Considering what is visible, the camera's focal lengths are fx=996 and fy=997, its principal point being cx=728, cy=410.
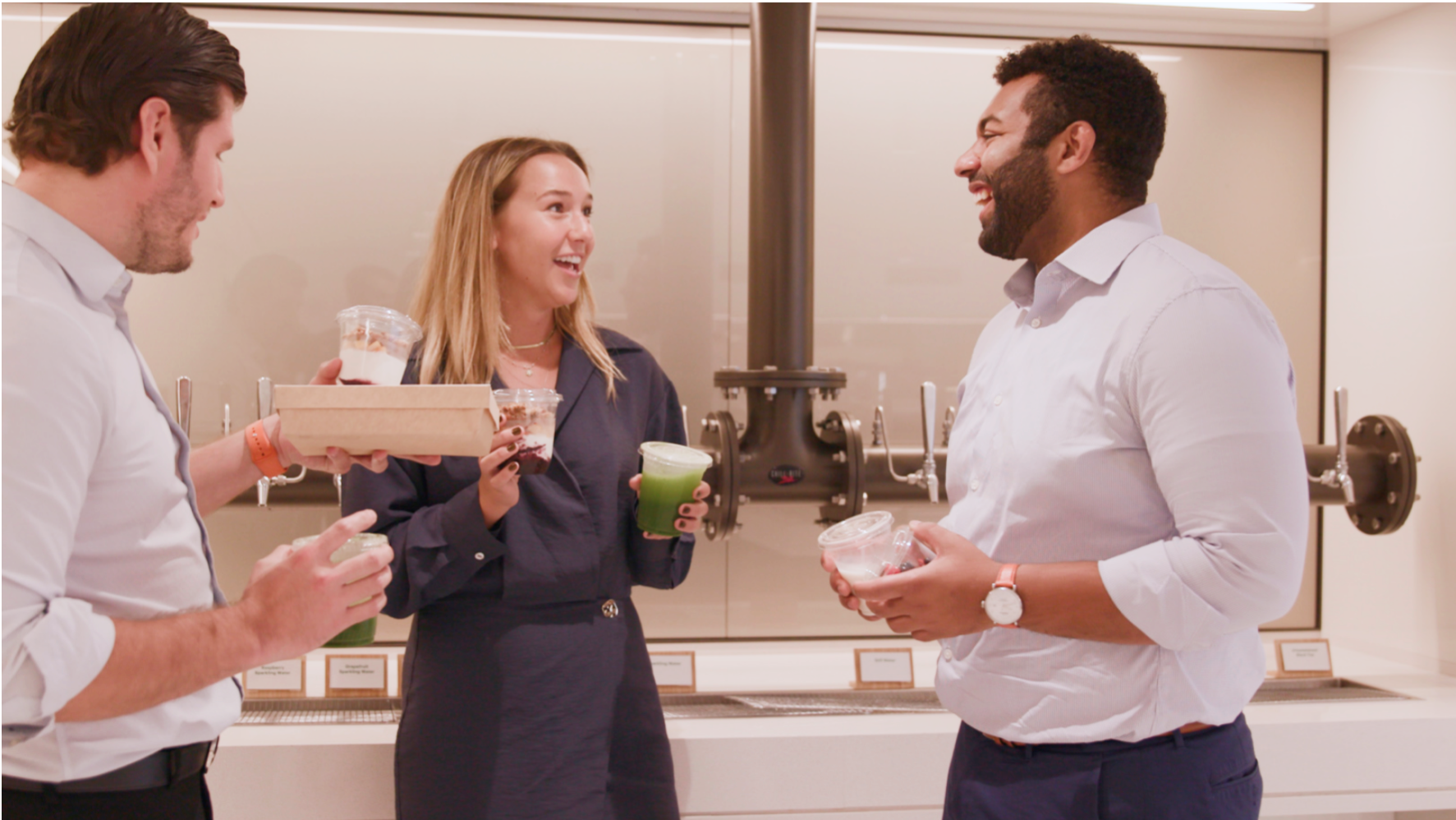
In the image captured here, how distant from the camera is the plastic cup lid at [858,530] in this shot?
1.30m

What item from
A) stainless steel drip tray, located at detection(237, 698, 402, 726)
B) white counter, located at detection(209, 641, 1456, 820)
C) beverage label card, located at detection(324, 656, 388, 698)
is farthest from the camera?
beverage label card, located at detection(324, 656, 388, 698)

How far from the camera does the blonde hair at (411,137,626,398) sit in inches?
68.1

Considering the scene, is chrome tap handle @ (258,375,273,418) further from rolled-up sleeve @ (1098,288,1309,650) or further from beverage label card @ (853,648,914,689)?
rolled-up sleeve @ (1098,288,1309,650)

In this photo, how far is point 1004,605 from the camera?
46.3 inches

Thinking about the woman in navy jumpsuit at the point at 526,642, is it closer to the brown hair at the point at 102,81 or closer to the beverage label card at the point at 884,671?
the brown hair at the point at 102,81

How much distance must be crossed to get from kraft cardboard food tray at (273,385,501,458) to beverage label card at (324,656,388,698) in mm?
1150

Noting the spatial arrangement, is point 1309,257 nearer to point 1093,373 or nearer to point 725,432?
point 725,432

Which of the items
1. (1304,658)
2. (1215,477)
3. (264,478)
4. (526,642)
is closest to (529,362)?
(526,642)

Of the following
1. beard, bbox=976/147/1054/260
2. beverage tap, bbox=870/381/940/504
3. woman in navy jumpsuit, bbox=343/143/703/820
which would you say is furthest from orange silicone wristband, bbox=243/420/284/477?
beverage tap, bbox=870/381/940/504

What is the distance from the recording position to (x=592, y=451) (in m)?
1.74

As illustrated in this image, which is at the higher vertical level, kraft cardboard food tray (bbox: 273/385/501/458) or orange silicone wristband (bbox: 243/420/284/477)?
kraft cardboard food tray (bbox: 273/385/501/458)

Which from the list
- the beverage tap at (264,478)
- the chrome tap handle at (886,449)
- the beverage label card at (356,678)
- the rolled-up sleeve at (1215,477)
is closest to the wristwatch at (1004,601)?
the rolled-up sleeve at (1215,477)

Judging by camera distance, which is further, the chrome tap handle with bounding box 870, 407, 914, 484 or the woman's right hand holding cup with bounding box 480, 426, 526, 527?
the chrome tap handle with bounding box 870, 407, 914, 484

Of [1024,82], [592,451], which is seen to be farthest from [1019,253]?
[592,451]
